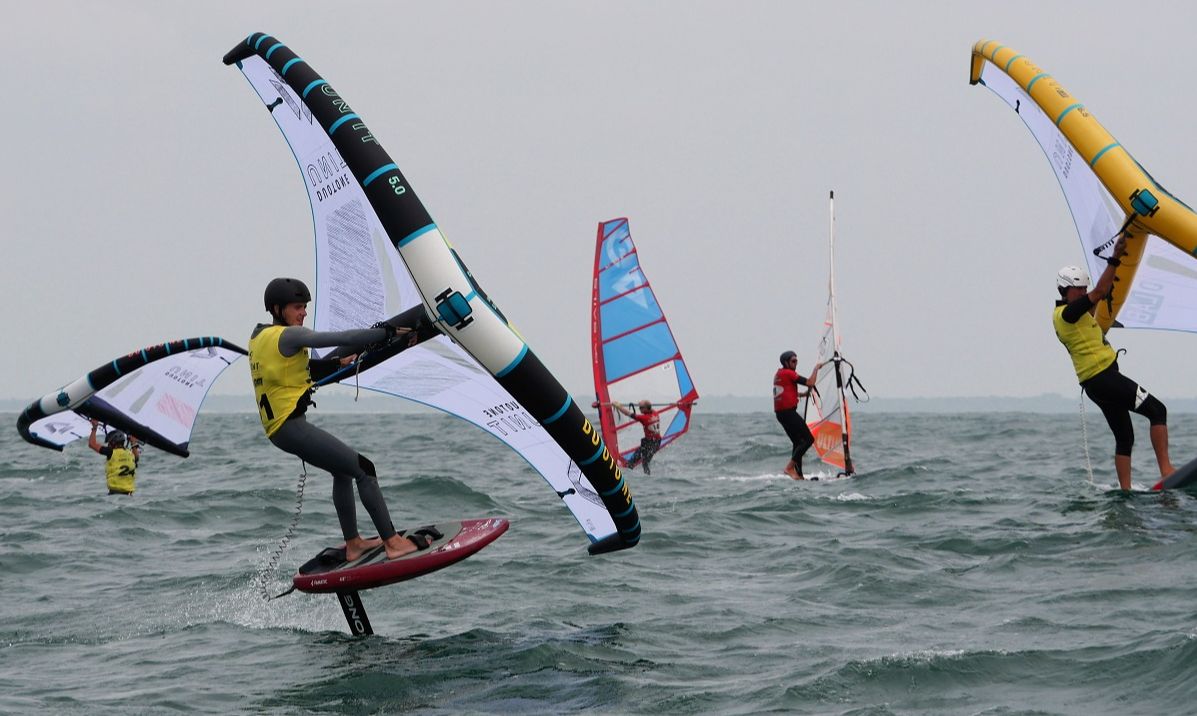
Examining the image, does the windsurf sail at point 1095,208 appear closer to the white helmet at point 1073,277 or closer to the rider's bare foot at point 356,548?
the white helmet at point 1073,277

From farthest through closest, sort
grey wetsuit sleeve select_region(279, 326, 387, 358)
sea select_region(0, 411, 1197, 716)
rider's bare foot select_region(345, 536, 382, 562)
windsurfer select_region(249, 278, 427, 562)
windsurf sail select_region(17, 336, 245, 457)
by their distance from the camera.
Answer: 1. windsurf sail select_region(17, 336, 245, 457)
2. rider's bare foot select_region(345, 536, 382, 562)
3. windsurfer select_region(249, 278, 427, 562)
4. grey wetsuit sleeve select_region(279, 326, 387, 358)
5. sea select_region(0, 411, 1197, 716)

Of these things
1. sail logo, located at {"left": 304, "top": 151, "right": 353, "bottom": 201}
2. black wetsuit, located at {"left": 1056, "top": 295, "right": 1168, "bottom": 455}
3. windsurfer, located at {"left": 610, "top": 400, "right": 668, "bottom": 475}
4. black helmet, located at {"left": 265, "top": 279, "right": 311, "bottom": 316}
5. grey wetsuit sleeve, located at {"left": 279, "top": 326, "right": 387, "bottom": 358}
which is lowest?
windsurfer, located at {"left": 610, "top": 400, "right": 668, "bottom": 475}

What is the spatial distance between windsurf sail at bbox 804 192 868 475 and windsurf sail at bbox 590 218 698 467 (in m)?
Answer: 4.38

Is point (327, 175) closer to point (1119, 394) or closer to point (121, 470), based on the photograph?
point (1119, 394)

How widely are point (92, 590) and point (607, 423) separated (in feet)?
49.3

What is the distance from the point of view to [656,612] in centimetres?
873

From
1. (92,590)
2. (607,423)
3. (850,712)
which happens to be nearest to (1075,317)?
(850,712)

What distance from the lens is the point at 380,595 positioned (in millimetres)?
9766

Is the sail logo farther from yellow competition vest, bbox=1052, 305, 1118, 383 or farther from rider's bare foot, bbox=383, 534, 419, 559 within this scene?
yellow competition vest, bbox=1052, 305, 1118, 383

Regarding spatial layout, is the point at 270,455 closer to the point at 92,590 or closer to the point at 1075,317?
the point at 92,590

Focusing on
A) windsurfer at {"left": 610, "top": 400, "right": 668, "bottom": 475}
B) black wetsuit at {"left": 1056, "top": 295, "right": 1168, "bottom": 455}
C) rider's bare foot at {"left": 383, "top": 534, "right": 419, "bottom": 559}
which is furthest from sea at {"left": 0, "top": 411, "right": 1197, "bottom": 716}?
windsurfer at {"left": 610, "top": 400, "right": 668, "bottom": 475}

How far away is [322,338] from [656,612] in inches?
125

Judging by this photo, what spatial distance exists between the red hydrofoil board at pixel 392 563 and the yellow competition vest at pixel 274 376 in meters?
0.90

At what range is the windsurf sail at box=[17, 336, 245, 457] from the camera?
9484 mm
